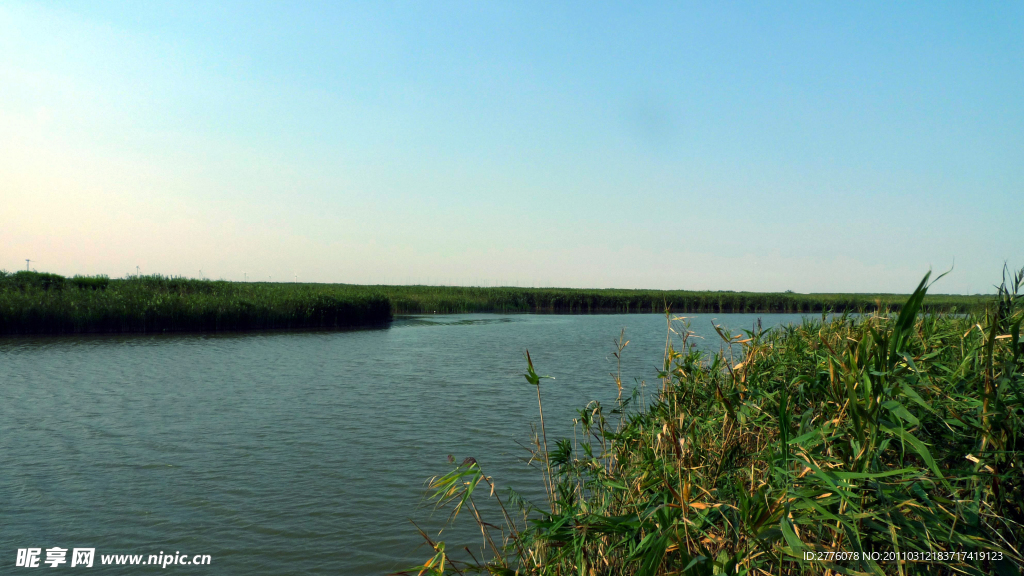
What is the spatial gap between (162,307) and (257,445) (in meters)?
18.3

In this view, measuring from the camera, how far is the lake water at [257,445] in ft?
17.4

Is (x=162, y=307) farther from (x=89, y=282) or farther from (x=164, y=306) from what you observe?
(x=89, y=282)

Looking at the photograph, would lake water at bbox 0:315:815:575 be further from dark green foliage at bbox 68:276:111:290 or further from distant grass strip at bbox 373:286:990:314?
distant grass strip at bbox 373:286:990:314

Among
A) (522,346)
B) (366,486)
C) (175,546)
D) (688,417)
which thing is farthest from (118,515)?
(522,346)

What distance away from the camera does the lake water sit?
532 cm

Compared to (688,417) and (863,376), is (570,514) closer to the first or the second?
(863,376)

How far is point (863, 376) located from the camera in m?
2.36

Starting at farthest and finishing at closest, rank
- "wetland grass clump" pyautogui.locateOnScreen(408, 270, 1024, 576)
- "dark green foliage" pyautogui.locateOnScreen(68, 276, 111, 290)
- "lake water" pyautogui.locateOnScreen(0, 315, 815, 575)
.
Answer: "dark green foliage" pyautogui.locateOnScreen(68, 276, 111, 290), "lake water" pyautogui.locateOnScreen(0, 315, 815, 575), "wetland grass clump" pyautogui.locateOnScreen(408, 270, 1024, 576)

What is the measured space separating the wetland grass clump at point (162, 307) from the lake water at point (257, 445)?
4.14m

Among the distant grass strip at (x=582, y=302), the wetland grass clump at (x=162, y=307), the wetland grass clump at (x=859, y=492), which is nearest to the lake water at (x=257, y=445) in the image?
the wetland grass clump at (x=859, y=492)

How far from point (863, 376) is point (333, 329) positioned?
27.1 meters

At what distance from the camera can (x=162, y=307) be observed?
23188 millimetres

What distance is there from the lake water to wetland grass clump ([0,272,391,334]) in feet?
13.6

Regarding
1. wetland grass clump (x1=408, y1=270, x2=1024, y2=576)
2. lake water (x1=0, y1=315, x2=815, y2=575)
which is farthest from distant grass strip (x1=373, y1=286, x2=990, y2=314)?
wetland grass clump (x1=408, y1=270, x2=1024, y2=576)
